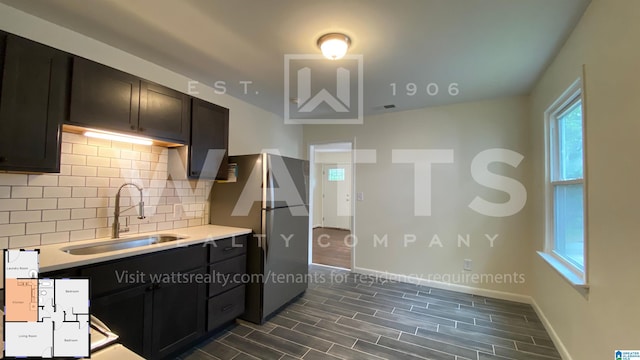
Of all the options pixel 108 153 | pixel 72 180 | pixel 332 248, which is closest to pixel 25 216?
pixel 72 180

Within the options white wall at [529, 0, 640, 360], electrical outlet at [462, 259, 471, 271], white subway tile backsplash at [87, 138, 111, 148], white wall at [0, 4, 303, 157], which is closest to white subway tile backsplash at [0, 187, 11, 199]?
white subway tile backsplash at [87, 138, 111, 148]

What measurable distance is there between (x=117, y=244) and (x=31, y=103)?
1105 millimetres

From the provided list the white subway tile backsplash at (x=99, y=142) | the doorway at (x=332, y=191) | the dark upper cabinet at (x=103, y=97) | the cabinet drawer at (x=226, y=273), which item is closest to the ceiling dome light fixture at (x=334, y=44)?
the dark upper cabinet at (x=103, y=97)

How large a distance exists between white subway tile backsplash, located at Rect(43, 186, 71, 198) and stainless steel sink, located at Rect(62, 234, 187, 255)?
39 centimetres

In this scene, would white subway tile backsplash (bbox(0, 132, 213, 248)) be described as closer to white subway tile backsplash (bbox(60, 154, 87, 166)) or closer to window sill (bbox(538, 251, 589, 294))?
white subway tile backsplash (bbox(60, 154, 87, 166))

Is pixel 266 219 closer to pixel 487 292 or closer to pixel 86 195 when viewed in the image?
pixel 86 195

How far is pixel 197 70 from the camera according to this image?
101 inches

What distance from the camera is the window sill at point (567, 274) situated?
5.68 feet

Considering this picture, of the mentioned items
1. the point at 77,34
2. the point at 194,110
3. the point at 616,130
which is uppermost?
the point at 77,34

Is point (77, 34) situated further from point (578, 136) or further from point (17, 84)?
point (578, 136)

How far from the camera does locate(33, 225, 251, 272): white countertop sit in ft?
4.72

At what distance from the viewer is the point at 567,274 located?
6.53ft

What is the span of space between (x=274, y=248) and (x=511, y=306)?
2739 mm

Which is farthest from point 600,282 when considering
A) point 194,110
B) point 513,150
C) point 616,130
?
point 194,110
